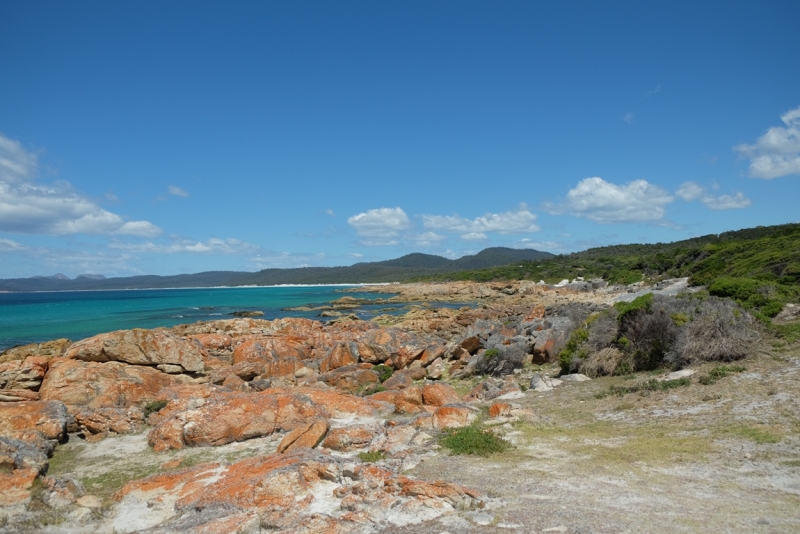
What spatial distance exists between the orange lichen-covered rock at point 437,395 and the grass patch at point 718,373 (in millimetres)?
6981

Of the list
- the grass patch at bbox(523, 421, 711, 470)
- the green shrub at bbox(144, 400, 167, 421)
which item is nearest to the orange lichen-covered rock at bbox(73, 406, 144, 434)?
the green shrub at bbox(144, 400, 167, 421)

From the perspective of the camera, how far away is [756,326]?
16484mm

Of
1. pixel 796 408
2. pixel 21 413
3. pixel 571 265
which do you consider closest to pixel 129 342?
pixel 21 413

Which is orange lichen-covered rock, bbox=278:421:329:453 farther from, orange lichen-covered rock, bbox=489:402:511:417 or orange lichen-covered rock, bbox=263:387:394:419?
orange lichen-covered rock, bbox=489:402:511:417

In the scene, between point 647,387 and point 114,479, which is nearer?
point 114,479

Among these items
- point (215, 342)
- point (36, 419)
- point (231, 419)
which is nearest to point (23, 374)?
point (36, 419)

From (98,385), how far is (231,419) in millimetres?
8196

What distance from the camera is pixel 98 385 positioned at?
1800 cm

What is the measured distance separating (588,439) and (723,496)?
3.48m

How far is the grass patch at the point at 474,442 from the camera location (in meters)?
10.2

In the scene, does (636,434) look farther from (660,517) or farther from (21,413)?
(21,413)

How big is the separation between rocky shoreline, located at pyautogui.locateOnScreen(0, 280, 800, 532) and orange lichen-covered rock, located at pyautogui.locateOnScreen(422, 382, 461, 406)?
45 millimetres

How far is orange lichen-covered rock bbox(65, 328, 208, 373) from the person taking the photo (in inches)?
861

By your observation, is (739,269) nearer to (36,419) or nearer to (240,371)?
(240,371)
